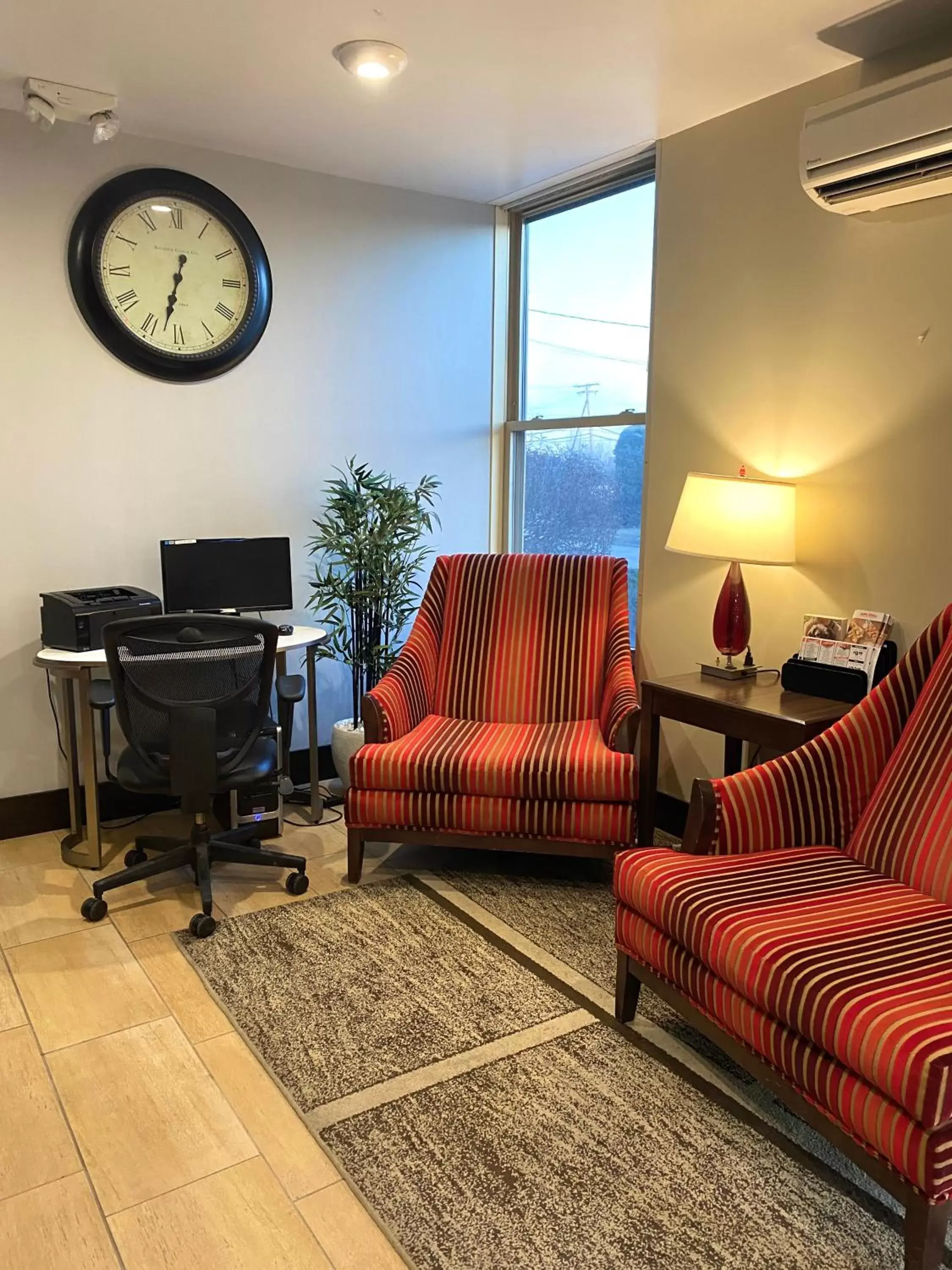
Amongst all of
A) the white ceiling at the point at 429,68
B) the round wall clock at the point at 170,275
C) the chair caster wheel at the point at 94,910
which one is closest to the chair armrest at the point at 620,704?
the chair caster wheel at the point at 94,910

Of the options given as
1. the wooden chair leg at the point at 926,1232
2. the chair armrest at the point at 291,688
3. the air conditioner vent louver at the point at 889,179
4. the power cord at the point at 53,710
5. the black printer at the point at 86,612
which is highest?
the air conditioner vent louver at the point at 889,179

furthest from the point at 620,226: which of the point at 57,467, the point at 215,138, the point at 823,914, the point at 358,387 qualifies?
the point at 823,914

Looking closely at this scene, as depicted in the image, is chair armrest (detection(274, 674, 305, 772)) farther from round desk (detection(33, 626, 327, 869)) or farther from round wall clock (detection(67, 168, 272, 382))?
round wall clock (detection(67, 168, 272, 382))

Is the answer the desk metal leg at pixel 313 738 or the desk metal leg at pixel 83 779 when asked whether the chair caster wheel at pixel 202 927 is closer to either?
the desk metal leg at pixel 83 779

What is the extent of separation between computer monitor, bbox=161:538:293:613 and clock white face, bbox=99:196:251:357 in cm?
73

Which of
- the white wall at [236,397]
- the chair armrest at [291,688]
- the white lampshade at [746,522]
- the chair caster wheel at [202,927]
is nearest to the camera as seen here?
the chair caster wheel at [202,927]

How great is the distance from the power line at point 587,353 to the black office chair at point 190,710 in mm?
1875

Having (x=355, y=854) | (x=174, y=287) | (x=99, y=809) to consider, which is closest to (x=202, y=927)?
(x=355, y=854)

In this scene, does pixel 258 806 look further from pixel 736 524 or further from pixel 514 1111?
pixel 736 524

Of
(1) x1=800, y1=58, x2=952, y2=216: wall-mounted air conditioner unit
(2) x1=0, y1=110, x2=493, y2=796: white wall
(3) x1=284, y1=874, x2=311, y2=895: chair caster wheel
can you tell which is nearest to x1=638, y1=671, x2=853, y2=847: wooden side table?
(3) x1=284, y1=874, x2=311, y2=895: chair caster wheel

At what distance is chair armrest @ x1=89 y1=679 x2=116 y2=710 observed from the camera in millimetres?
2812

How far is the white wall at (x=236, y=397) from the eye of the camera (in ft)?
10.5

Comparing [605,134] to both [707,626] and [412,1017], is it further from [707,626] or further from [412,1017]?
[412,1017]

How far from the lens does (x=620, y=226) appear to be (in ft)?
12.2
